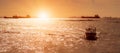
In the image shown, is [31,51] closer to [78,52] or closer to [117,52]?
[78,52]

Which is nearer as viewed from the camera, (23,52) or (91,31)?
(23,52)

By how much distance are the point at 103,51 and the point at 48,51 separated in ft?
38.4

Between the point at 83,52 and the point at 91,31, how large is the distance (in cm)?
2475

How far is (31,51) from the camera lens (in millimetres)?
61969

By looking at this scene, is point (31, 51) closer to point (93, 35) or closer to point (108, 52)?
point (108, 52)

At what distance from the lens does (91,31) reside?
284 ft

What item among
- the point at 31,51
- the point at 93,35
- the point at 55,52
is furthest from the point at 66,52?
the point at 93,35

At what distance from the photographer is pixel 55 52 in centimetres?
6078

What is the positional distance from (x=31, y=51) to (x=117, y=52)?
17540mm

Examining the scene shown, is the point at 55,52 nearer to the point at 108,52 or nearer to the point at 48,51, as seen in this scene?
the point at 48,51

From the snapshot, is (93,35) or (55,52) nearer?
(55,52)

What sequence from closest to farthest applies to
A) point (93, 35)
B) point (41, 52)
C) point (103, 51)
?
1. point (41, 52)
2. point (103, 51)
3. point (93, 35)

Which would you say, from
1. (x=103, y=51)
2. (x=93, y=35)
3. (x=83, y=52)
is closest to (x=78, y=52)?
(x=83, y=52)

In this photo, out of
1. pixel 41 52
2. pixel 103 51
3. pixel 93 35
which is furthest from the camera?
pixel 93 35
